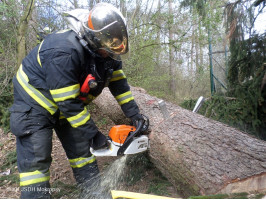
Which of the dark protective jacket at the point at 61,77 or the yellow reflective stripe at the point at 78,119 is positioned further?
the yellow reflective stripe at the point at 78,119

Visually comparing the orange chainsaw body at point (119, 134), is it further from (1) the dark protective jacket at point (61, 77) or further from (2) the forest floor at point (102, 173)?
(2) the forest floor at point (102, 173)

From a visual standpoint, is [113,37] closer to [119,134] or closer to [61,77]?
[61,77]

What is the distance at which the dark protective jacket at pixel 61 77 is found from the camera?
1961 mm

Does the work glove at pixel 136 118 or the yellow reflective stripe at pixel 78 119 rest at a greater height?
the yellow reflective stripe at pixel 78 119

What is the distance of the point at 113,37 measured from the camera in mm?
2189

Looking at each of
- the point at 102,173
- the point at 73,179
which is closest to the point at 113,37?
the point at 102,173

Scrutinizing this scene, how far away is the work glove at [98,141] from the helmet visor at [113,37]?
940mm

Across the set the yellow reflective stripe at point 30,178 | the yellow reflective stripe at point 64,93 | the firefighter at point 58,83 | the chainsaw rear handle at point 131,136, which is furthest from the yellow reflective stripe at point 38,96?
the chainsaw rear handle at point 131,136

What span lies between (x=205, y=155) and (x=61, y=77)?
1.66 meters

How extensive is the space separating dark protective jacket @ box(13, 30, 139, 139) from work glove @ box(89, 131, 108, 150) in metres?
0.12

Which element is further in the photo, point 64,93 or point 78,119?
point 78,119

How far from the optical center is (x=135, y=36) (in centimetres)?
679

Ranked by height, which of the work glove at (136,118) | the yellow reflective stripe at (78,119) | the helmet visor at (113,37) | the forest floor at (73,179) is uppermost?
the helmet visor at (113,37)

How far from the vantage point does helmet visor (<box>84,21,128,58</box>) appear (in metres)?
2.14
